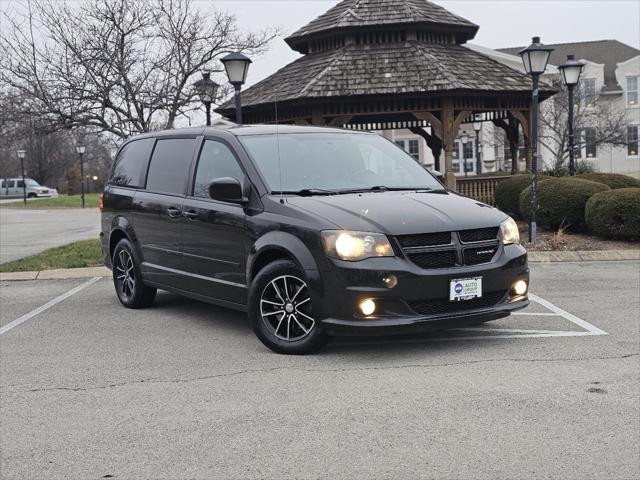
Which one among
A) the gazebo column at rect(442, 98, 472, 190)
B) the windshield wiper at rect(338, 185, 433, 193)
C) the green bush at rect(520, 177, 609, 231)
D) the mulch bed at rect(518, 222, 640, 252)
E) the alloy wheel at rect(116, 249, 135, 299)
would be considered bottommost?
the mulch bed at rect(518, 222, 640, 252)

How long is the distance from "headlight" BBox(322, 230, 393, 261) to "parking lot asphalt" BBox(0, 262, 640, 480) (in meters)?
0.82

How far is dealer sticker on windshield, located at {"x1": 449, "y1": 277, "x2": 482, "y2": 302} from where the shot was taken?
6.32 meters

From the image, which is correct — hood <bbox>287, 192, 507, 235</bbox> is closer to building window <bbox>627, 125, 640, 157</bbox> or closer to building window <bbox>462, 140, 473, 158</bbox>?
building window <bbox>462, 140, 473, 158</bbox>

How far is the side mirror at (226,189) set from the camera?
22.9 ft

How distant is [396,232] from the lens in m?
6.25

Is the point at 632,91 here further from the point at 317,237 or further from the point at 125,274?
the point at 317,237

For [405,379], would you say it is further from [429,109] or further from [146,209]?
[429,109]

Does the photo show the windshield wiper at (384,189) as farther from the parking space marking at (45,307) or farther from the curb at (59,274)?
the curb at (59,274)

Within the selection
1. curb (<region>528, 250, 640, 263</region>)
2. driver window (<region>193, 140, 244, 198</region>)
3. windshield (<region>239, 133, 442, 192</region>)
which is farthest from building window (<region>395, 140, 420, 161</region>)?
driver window (<region>193, 140, 244, 198</region>)

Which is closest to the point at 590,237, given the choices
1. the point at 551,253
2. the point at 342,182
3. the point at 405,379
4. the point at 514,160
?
the point at 551,253

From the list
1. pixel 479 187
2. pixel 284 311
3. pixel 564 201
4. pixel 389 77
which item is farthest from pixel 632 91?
pixel 284 311

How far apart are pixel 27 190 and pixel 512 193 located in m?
57.5

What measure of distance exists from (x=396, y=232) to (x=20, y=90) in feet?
66.1

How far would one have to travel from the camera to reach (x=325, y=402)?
5281 millimetres
